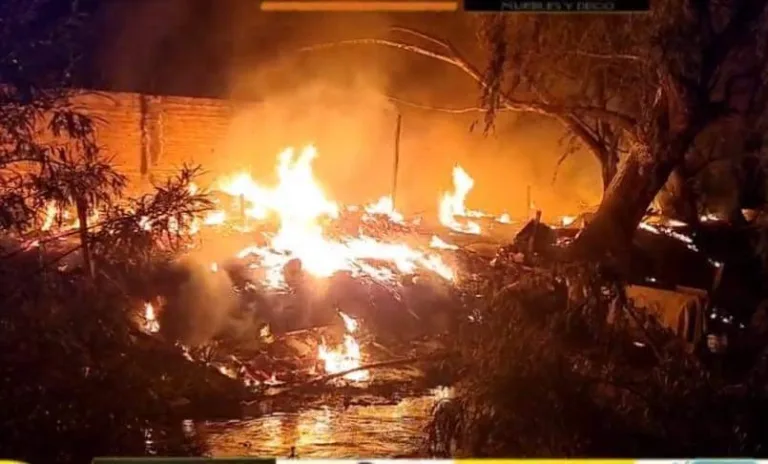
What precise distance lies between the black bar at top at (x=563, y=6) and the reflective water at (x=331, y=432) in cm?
77

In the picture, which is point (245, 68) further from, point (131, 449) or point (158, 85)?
point (131, 449)

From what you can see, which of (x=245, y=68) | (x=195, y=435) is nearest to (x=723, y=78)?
(x=245, y=68)

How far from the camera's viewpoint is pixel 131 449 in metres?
1.72

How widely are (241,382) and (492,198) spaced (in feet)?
2.02

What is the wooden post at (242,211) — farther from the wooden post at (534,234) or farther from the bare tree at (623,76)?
the wooden post at (534,234)

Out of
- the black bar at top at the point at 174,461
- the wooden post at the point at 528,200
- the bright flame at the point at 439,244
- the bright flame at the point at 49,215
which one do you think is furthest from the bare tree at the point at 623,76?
the black bar at top at the point at 174,461

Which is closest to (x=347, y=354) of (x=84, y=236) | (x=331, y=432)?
(x=331, y=432)

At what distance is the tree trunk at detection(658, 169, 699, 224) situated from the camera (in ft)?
5.65

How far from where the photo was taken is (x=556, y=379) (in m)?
1.74

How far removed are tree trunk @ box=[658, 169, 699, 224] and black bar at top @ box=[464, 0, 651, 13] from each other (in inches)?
13.1

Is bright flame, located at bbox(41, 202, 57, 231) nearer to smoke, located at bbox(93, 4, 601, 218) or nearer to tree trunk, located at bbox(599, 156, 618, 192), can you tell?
smoke, located at bbox(93, 4, 601, 218)

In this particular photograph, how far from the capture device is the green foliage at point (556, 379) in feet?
5.68

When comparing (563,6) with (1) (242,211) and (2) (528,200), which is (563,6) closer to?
(2) (528,200)

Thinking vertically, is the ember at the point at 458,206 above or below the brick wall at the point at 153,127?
below
